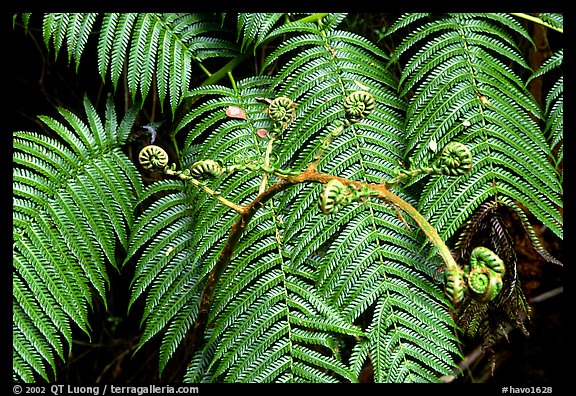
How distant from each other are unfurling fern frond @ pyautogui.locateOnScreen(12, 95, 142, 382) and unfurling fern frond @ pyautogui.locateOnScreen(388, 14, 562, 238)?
98 centimetres

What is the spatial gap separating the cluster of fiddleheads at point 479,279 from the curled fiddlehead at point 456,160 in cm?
17

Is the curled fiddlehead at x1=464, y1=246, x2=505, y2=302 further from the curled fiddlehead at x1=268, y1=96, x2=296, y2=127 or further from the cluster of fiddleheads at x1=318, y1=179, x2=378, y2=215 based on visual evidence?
the curled fiddlehead at x1=268, y1=96, x2=296, y2=127

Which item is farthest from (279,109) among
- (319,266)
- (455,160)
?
(319,266)

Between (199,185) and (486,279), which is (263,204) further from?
(486,279)

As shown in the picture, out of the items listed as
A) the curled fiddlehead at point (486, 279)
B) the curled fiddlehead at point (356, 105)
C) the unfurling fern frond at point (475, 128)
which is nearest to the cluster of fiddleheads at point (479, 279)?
the curled fiddlehead at point (486, 279)

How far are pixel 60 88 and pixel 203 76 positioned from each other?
706 mm

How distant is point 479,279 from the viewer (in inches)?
43.7

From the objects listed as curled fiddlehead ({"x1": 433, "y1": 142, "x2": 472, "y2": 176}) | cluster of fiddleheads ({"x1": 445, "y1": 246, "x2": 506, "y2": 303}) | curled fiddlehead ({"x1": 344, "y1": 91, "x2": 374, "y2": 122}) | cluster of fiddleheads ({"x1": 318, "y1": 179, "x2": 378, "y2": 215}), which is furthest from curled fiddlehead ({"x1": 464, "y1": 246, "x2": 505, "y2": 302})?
curled fiddlehead ({"x1": 344, "y1": 91, "x2": 374, "y2": 122})

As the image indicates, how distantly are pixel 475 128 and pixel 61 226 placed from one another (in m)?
1.32

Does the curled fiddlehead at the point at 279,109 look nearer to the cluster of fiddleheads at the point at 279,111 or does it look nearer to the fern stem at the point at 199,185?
the cluster of fiddleheads at the point at 279,111

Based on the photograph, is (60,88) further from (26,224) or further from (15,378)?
(15,378)

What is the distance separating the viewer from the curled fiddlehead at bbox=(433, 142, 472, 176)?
3.84 ft

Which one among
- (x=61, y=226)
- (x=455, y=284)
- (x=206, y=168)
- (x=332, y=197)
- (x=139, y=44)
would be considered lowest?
(x=455, y=284)

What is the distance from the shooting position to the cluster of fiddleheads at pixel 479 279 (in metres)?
1.09
